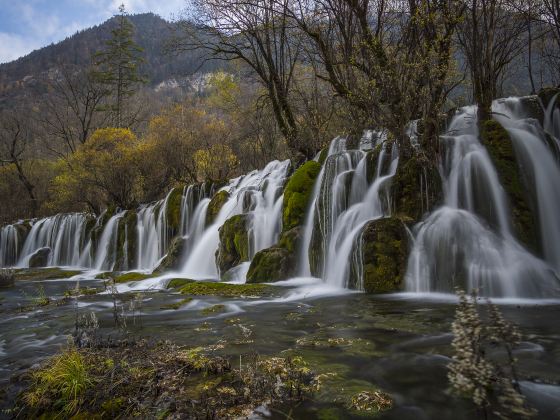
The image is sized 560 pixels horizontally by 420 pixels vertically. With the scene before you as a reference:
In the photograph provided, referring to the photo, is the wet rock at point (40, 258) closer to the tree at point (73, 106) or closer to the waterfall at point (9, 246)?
the waterfall at point (9, 246)

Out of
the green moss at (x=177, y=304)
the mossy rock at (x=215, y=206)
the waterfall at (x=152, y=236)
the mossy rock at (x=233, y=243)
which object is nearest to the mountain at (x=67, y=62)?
the waterfall at (x=152, y=236)

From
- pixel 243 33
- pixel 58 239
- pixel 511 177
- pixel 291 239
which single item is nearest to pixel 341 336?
pixel 511 177

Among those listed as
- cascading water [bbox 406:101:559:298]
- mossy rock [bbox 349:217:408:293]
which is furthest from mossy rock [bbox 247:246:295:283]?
cascading water [bbox 406:101:559:298]

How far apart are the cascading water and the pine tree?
1363 inches

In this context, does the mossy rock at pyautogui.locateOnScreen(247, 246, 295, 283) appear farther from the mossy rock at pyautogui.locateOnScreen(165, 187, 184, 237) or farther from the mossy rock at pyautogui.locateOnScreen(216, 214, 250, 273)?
the mossy rock at pyautogui.locateOnScreen(165, 187, 184, 237)

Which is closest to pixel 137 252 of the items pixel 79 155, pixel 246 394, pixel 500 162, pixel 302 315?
pixel 79 155

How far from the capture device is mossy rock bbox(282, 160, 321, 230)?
1238cm

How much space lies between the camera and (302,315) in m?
6.75

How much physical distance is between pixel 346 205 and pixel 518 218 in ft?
13.8

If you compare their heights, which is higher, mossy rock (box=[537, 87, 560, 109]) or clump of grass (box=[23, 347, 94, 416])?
mossy rock (box=[537, 87, 560, 109])

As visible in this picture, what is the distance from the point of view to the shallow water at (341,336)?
10.6 ft

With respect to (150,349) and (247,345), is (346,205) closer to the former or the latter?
(247,345)

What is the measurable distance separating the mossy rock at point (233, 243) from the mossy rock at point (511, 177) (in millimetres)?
7985

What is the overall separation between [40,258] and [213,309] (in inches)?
976
